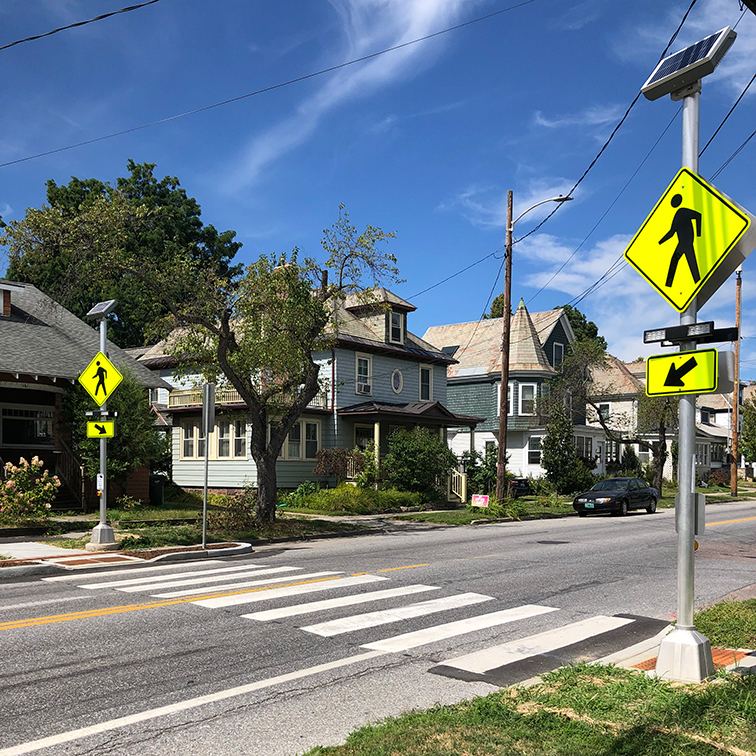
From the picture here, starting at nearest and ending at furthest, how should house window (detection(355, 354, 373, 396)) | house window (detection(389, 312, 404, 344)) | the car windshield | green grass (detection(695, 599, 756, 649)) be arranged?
green grass (detection(695, 599, 756, 649)) → the car windshield → house window (detection(355, 354, 373, 396)) → house window (detection(389, 312, 404, 344))

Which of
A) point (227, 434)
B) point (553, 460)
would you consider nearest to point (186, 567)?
point (227, 434)

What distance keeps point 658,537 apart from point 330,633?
14080 millimetres

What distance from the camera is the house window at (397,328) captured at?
37.7 metres

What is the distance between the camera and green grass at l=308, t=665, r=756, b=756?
15.5 ft

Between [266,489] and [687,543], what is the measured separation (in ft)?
49.4

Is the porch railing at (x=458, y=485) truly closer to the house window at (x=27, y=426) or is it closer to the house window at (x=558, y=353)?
the house window at (x=558, y=353)

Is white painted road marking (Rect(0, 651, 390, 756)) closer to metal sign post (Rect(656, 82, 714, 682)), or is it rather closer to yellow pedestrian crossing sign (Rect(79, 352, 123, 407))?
metal sign post (Rect(656, 82, 714, 682))

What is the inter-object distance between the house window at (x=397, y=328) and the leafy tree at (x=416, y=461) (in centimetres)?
723

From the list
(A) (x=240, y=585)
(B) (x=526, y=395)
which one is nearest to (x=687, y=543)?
(A) (x=240, y=585)

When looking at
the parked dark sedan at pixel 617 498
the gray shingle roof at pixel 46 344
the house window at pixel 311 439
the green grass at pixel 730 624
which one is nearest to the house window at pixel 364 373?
the house window at pixel 311 439

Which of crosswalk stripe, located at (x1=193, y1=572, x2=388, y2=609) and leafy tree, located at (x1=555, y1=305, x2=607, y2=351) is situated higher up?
leafy tree, located at (x1=555, y1=305, x2=607, y2=351)

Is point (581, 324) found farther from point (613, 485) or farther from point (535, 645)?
point (535, 645)

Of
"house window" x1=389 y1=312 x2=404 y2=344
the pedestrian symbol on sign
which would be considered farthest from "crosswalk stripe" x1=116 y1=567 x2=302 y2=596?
"house window" x1=389 y1=312 x2=404 y2=344

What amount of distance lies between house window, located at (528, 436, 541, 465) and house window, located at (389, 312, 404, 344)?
40.3ft
